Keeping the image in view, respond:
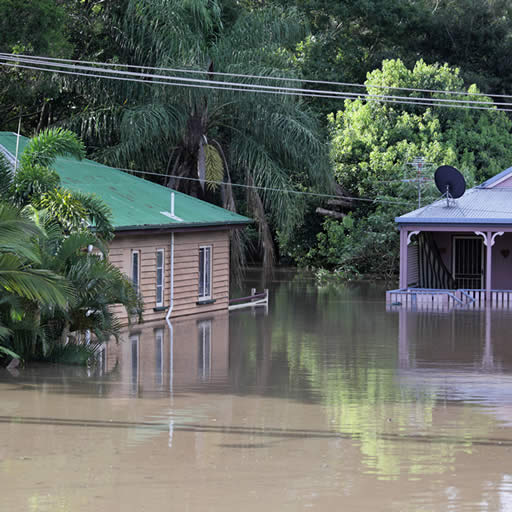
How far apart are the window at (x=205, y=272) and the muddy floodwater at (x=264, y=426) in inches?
202

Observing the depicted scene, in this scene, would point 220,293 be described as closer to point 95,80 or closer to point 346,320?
point 346,320

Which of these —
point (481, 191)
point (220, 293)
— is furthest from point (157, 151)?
point (481, 191)

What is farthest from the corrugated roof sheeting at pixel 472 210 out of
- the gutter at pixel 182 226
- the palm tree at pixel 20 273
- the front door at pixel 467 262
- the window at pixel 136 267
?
the palm tree at pixel 20 273

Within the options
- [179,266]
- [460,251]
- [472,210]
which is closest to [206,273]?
[179,266]

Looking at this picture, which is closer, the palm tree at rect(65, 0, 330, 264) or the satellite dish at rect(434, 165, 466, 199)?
the palm tree at rect(65, 0, 330, 264)

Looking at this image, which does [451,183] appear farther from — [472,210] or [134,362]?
[134,362]

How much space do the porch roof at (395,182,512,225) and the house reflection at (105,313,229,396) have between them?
927cm

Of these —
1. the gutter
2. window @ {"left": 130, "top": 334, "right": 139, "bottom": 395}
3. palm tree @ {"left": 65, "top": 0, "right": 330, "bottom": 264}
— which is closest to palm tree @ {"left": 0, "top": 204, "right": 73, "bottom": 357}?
window @ {"left": 130, "top": 334, "right": 139, "bottom": 395}

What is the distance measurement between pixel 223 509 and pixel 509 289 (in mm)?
27808

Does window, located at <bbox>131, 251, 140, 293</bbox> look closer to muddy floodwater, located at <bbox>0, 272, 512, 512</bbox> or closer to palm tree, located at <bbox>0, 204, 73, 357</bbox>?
muddy floodwater, located at <bbox>0, 272, 512, 512</bbox>

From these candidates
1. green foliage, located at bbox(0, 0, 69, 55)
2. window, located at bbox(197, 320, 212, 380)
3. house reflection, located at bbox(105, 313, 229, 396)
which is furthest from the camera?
green foliage, located at bbox(0, 0, 69, 55)

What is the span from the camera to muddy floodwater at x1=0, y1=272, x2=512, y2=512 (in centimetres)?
969

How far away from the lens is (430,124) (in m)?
44.7

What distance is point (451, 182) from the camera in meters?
33.5
